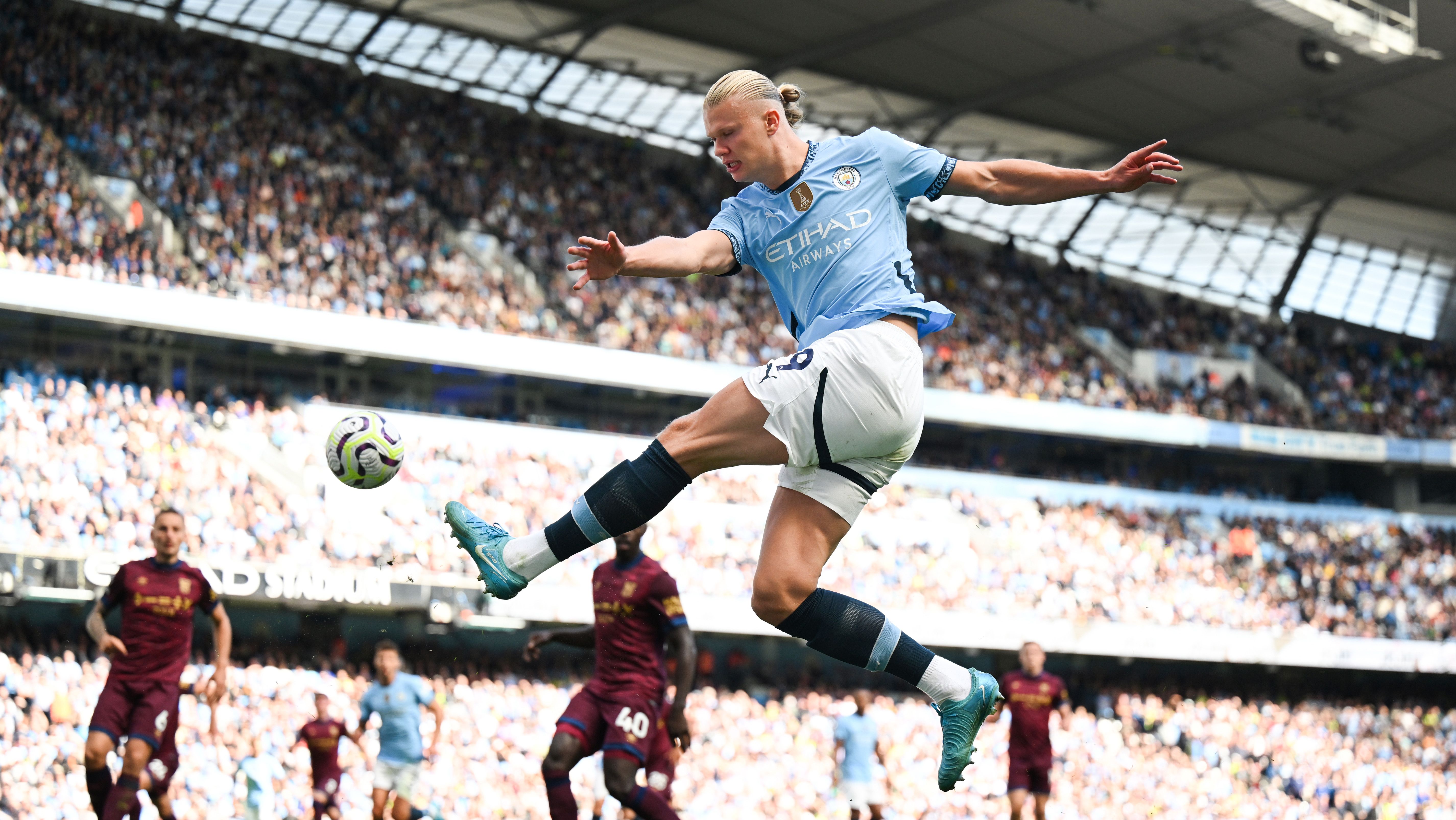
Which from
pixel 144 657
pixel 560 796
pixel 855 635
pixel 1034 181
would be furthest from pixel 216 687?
pixel 1034 181

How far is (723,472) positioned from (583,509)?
21572 mm

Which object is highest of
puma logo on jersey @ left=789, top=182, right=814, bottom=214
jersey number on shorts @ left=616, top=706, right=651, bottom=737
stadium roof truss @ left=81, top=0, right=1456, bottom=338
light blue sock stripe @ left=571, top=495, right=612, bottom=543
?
stadium roof truss @ left=81, top=0, right=1456, bottom=338

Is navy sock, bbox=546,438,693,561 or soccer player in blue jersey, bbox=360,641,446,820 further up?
navy sock, bbox=546,438,693,561

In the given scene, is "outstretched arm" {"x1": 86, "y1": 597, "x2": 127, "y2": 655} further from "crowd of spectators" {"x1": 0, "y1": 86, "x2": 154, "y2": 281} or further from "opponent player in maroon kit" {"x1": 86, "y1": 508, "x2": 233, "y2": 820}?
"crowd of spectators" {"x1": 0, "y1": 86, "x2": 154, "y2": 281}

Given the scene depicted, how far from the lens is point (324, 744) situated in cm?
1141

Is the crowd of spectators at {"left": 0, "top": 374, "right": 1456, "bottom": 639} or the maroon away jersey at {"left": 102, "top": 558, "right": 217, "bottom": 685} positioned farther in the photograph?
the crowd of spectators at {"left": 0, "top": 374, "right": 1456, "bottom": 639}

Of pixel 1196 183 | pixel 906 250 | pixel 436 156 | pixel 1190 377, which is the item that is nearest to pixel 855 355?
pixel 906 250

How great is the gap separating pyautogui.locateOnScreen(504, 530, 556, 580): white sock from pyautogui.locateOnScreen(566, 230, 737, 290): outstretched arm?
94 centimetres

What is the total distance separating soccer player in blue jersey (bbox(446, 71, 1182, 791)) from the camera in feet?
16.0

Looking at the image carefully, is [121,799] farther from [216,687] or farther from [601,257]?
[601,257]

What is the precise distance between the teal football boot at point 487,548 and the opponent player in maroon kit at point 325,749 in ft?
22.2

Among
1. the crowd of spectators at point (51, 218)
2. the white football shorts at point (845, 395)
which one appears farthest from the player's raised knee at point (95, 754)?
the crowd of spectators at point (51, 218)

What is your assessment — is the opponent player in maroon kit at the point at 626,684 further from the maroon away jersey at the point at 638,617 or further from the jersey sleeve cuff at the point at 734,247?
the jersey sleeve cuff at the point at 734,247

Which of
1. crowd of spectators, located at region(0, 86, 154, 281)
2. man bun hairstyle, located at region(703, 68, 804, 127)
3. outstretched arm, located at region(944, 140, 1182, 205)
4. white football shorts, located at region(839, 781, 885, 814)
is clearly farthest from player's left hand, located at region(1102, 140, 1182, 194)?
crowd of spectators, located at region(0, 86, 154, 281)
